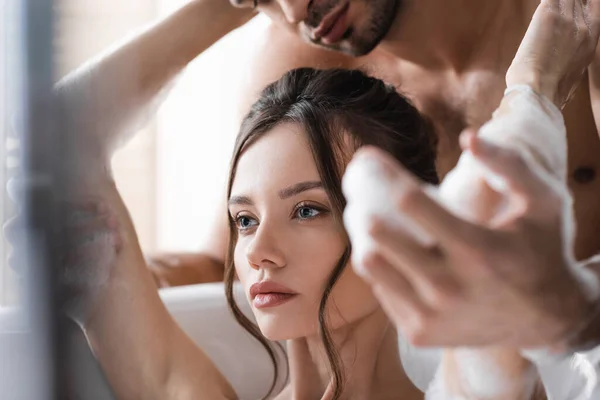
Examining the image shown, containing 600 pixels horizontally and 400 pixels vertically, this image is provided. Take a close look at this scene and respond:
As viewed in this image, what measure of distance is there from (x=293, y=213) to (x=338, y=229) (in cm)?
5

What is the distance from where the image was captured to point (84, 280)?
2.67ft

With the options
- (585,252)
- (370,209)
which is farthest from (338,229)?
(370,209)

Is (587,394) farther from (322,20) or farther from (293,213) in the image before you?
(322,20)

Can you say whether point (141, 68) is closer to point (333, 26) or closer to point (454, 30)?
point (333, 26)

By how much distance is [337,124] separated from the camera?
29.5 inches

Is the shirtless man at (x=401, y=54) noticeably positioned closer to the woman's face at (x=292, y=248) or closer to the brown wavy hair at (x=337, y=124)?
the brown wavy hair at (x=337, y=124)

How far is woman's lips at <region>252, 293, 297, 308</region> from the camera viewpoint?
711 mm

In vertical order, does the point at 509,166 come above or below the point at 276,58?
above

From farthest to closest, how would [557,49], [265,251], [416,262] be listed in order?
[265,251] < [557,49] < [416,262]

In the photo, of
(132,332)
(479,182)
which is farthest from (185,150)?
(479,182)

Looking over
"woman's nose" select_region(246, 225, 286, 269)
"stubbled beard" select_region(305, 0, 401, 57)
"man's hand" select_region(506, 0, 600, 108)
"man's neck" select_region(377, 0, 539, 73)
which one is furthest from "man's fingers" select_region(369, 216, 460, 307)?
"stubbled beard" select_region(305, 0, 401, 57)

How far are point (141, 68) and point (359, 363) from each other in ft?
1.58

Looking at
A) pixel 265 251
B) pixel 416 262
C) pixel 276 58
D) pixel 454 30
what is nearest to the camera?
pixel 416 262

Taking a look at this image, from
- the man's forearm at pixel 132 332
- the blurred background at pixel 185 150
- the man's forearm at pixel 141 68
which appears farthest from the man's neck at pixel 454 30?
the man's forearm at pixel 132 332
